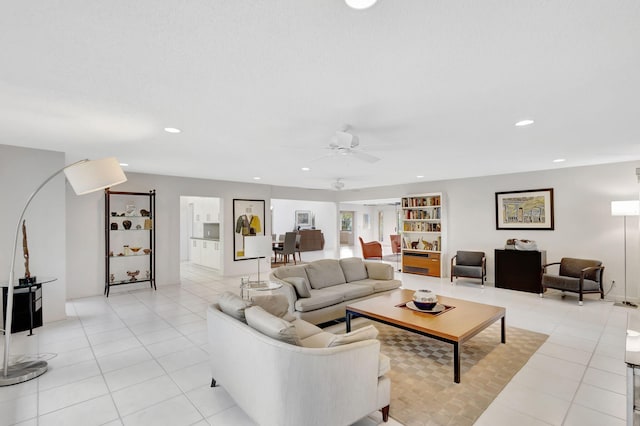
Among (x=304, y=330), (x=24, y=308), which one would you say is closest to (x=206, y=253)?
(x=24, y=308)

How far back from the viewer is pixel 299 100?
97.4 inches

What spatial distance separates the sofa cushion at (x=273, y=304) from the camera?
9.72 feet

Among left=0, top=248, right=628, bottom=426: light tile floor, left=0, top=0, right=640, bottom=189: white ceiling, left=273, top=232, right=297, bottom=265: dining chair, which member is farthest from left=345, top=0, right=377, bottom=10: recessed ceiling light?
left=273, top=232, right=297, bottom=265: dining chair

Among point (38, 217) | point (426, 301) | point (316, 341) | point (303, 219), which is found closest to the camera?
point (316, 341)

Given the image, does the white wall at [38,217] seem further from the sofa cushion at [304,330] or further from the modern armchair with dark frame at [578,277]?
the modern armchair with dark frame at [578,277]

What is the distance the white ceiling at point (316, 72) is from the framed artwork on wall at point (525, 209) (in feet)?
8.26

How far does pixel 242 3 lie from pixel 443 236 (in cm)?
722

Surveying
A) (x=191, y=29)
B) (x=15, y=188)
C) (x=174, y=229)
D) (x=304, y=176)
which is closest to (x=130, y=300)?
(x=174, y=229)

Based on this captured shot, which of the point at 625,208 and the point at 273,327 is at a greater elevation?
the point at 625,208

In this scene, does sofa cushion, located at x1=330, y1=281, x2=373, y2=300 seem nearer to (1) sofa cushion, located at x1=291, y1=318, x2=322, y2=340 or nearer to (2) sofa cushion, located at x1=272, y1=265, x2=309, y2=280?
(2) sofa cushion, located at x1=272, y1=265, x2=309, y2=280

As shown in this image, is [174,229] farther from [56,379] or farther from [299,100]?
[299,100]

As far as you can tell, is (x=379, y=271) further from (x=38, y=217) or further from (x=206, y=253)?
(x=206, y=253)

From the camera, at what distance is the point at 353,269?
5117mm

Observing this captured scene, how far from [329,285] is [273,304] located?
1.75m
